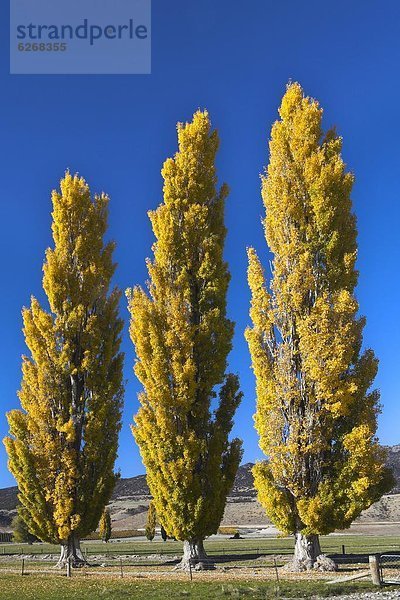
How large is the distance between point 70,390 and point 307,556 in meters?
12.6

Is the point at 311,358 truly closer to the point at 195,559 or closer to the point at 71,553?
the point at 195,559

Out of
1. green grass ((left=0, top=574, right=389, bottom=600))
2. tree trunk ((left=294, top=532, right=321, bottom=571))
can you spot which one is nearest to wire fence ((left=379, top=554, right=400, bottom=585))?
green grass ((left=0, top=574, right=389, bottom=600))

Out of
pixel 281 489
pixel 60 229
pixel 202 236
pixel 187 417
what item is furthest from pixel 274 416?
pixel 60 229

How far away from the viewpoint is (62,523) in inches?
1001

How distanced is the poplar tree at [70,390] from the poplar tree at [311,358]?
28.9 feet

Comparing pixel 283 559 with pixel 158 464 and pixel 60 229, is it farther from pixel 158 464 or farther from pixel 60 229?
pixel 60 229

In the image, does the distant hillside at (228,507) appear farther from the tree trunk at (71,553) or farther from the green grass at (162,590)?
the green grass at (162,590)

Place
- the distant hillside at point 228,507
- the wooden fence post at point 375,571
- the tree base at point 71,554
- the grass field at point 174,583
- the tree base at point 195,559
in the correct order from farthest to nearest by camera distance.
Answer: the distant hillside at point 228,507 < the tree base at point 71,554 < the tree base at point 195,559 < the wooden fence post at point 375,571 < the grass field at point 174,583

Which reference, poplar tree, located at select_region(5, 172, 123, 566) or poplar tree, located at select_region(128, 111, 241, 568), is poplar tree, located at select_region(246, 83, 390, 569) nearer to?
poplar tree, located at select_region(128, 111, 241, 568)

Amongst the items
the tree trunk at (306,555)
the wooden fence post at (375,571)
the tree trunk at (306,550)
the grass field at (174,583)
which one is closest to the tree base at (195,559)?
the grass field at (174,583)

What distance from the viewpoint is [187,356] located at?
76.4 ft

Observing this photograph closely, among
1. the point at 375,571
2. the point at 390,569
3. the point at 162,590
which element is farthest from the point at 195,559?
the point at 375,571

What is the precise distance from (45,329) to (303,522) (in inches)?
551

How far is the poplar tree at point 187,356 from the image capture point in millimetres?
22484
